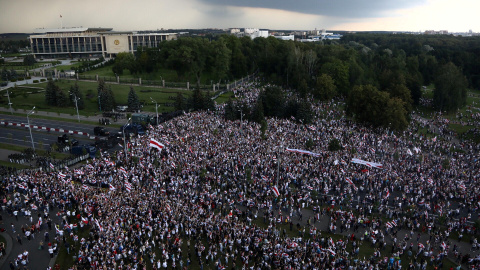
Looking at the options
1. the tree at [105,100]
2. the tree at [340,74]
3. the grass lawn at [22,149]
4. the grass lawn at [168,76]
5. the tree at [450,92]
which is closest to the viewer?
the grass lawn at [22,149]

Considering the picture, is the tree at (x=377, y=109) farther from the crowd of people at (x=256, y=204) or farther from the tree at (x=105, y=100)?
the tree at (x=105, y=100)

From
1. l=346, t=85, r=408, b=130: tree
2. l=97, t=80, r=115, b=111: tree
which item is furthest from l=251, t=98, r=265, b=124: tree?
l=97, t=80, r=115, b=111: tree

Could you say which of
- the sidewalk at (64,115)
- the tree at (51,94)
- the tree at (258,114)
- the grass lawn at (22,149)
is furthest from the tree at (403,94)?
the tree at (51,94)

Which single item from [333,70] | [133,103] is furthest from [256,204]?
[333,70]

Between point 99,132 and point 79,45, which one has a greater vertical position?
point 79,45

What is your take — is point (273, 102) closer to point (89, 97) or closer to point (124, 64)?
point (89, 97)

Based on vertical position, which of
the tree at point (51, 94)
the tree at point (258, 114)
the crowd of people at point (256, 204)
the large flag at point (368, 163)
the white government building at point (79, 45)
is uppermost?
the white government building at point (79, 45)
